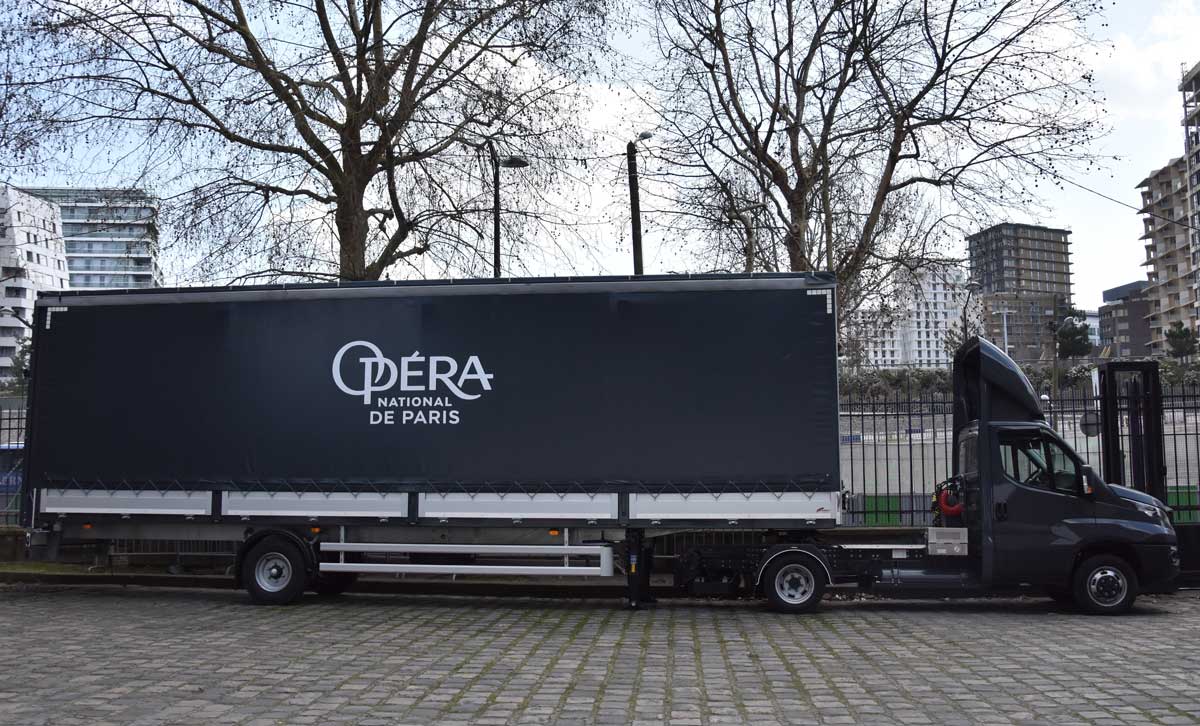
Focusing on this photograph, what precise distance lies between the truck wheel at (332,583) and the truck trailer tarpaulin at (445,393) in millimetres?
1311

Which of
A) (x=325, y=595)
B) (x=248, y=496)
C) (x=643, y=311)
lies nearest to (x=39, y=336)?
(x=248, y=496)

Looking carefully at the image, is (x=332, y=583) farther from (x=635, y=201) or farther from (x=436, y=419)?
(x=635, y=201)

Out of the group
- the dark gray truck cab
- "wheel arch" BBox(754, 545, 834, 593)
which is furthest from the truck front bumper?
"wheel arch" BBox(754, 545, 834, 593)

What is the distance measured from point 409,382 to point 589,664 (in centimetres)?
471

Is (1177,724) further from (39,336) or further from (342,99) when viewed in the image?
(342,99)

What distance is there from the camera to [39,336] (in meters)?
12.8

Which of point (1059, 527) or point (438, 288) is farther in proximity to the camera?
point (438, 288)

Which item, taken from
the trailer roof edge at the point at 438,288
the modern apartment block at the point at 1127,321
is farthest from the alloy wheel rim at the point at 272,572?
the modern apartment block at the point at 1127,321

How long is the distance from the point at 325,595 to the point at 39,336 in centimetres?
477

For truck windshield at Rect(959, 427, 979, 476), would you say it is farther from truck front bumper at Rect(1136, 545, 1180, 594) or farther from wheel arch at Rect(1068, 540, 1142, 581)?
truck front bumper at Rect(1136, 545, 1180, 594)

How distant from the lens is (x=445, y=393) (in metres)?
11.9

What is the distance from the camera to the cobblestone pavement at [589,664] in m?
6.66

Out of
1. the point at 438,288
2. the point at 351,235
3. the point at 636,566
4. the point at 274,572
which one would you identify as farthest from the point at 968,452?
the point at 351,235

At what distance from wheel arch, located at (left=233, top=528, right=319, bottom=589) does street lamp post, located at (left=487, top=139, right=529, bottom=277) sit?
8.02m
